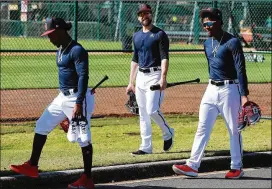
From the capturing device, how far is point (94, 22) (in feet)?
81.0

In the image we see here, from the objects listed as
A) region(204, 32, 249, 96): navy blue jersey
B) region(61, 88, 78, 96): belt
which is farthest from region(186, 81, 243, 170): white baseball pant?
region(61, 88, 78, 96): belt

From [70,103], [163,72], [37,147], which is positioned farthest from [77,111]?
[163,72]

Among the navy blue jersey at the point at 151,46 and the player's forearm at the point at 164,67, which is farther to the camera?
the navy blue jersey at the point at 151,46

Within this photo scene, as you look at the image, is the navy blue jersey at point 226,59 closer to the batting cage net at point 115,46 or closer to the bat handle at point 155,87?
the bat handle at point 155,87

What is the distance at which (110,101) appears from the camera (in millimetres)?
19391

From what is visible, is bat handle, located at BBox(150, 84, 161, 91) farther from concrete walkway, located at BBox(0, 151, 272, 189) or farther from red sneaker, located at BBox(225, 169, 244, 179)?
red sneaker, located at BBox(225, 169, 244, 179)

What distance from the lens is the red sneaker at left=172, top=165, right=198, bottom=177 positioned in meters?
10.7

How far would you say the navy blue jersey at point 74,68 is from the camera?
9.77 meters

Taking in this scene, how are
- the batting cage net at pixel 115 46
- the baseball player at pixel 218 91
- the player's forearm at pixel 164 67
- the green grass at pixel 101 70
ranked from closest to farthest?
the baseball player at pixel 218 91 → the player's forearm at pixel 164 67 → the batting cage net at pixel 115 46 → the green grass at pixel 101 70

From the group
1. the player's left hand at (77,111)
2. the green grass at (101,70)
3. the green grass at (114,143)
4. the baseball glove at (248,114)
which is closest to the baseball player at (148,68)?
the green grass at (114,143)

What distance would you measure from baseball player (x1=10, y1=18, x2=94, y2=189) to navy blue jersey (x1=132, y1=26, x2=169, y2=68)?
2165 mm

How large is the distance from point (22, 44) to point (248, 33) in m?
7.74

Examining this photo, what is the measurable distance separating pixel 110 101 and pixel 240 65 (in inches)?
361

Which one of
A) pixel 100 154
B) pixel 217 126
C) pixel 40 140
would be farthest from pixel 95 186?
pixel 217 126
